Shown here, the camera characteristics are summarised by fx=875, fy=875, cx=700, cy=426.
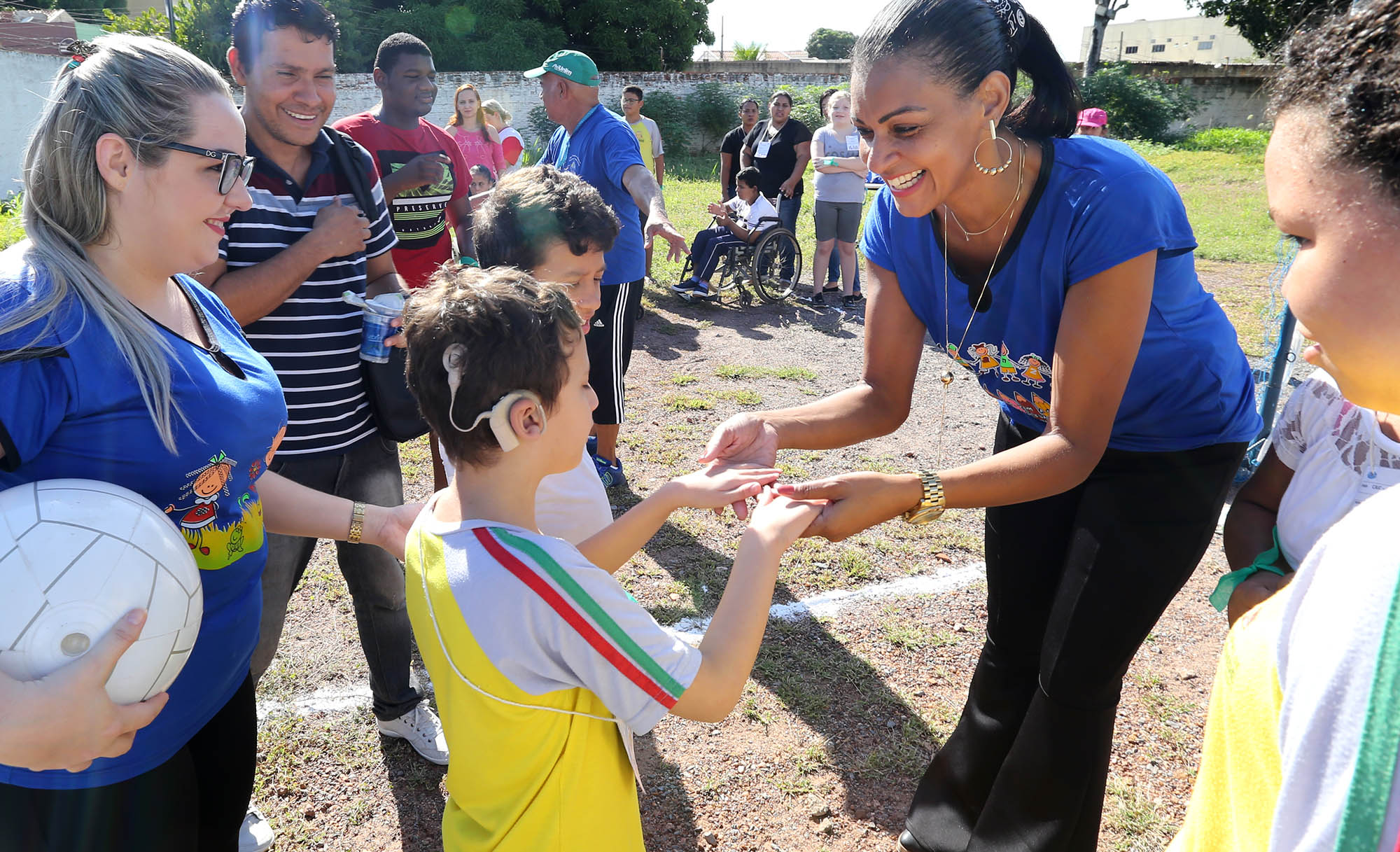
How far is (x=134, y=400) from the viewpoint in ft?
5.48

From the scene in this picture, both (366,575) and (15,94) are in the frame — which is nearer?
(366,575)

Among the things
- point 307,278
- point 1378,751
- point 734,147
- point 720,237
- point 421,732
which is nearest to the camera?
point 1378,751

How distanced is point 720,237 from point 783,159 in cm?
178

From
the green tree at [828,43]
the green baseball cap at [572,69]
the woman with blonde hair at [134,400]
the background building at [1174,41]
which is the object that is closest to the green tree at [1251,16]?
the background building at [1174,41]

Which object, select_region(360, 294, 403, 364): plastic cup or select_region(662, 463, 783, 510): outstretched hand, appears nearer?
select_region(662, 463, 783, 510): outstretched hand

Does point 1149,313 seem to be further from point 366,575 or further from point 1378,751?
point 366,575

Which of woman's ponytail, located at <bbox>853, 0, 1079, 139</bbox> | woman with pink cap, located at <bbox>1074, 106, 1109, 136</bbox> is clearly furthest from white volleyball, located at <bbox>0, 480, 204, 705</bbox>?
woman with pink cap, located at <bbox>1074, 106, 1109, 136</bbox>

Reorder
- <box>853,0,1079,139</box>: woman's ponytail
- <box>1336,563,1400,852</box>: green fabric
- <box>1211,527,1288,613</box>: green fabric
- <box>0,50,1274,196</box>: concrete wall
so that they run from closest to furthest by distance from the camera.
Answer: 1. <box>1336,563,1400,852</box>: green fabric
2. <box>1211,527,1288,613</box>: green fabric
3. <box>853,0,1079,139</box>: woman's ponytail
4. <box>0,50,1274,196</box>: concrete wall

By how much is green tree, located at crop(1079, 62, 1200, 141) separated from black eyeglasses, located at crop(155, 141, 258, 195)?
30.1 metres

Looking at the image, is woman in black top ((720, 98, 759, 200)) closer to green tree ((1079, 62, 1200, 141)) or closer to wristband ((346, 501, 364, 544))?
wristband ((346, 501, 364, 544))

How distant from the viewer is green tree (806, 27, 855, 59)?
5688 centimetres

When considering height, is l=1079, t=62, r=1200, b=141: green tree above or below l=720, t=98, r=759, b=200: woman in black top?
above

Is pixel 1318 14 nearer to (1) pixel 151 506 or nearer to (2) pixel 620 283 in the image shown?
(1) pixel 151 506

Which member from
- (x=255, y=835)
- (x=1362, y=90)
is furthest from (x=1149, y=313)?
(x=255, y=835)
